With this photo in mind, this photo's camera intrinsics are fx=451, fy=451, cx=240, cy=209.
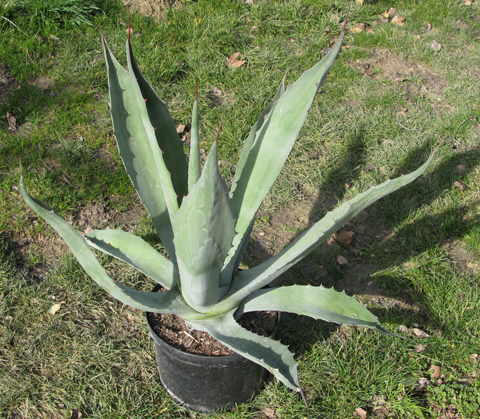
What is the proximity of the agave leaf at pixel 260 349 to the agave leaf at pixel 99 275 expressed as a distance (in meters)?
0.15

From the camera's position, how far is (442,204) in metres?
3.37

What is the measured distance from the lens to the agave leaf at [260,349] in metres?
1.53

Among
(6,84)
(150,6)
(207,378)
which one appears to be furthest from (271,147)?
(150,6)

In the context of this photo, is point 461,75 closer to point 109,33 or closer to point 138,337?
point 109,33

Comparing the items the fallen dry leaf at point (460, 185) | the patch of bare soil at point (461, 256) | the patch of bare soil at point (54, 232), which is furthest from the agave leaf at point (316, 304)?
the fallen dry leaf at point (460, 185)

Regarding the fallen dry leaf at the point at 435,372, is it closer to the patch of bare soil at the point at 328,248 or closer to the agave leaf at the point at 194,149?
the patch of bare soil at the point at 328,248

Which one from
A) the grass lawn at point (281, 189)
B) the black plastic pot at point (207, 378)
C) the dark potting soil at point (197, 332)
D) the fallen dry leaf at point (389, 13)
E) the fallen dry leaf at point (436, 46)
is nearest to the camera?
the black plastic pot at point (207, 378)

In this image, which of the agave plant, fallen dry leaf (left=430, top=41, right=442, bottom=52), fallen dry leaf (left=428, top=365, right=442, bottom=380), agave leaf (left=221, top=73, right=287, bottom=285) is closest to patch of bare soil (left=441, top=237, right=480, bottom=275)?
fallen dry leaf (left=428, top=365, right=442, bottom=380)

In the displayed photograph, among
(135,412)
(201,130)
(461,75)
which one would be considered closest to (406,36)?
(461,75)

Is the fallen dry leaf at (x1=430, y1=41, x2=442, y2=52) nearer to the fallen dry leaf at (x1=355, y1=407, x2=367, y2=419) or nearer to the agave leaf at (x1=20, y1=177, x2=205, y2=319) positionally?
the fallen dry leaf at (x1=355, y1=407, x2=367, y2=419)

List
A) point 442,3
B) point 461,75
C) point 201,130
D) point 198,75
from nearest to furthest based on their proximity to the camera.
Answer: point 201,130 < point 198,75 < point 461,75 < point 442,3

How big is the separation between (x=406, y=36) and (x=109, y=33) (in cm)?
316

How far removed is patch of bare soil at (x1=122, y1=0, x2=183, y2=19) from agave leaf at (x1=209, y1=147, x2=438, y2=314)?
3.46 m

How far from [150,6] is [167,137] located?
3232 mm
